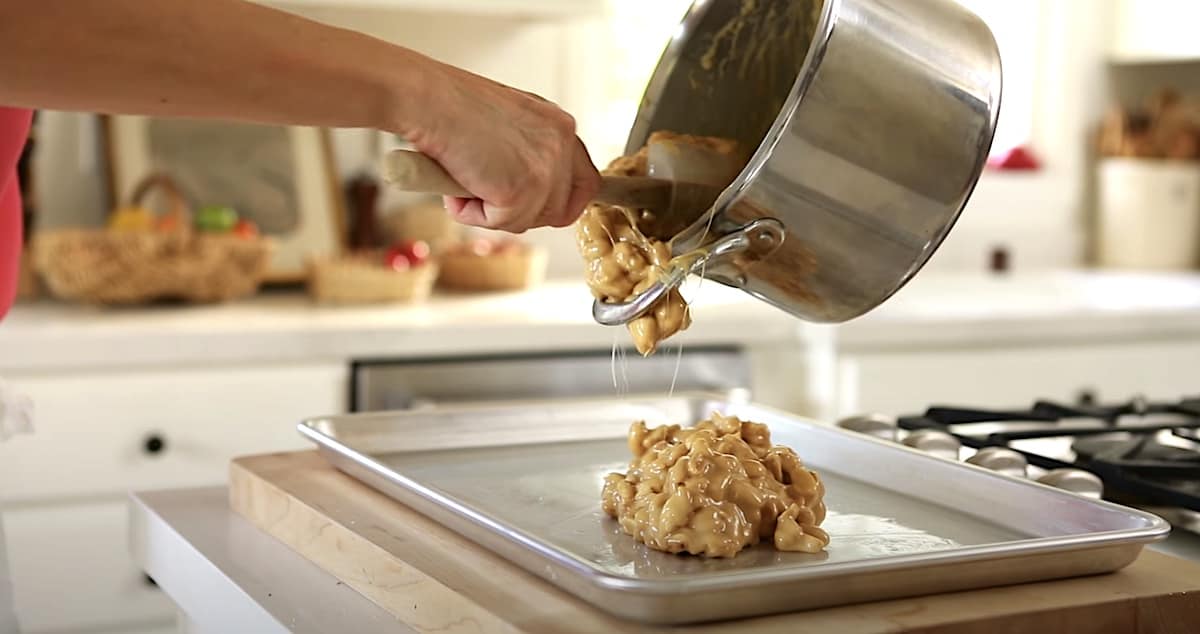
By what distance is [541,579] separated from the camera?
2.93 feet

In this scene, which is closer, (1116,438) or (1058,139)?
(1116,438)

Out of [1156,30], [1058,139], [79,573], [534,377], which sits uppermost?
[1156,30]

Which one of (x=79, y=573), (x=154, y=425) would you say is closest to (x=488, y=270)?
(x=154, y=425)

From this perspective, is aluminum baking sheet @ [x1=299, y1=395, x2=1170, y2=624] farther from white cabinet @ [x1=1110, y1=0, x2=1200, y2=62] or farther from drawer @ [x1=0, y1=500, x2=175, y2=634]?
white cabinet @ [x1=1110, y1=0, x2=1200, y2=62]

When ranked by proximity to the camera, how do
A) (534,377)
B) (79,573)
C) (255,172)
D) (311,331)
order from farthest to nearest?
(255,172) → (534,377) → (311,331) → (79,573)

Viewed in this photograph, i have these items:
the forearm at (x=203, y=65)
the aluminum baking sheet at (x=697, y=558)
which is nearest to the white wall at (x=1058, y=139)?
the aluminum baking sheet at (x=697, y=558)

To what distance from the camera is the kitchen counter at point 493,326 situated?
204 cm

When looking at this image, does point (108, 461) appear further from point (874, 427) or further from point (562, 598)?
point (562, 598)

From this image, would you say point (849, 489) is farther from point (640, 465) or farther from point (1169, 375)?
point (1169, 375)

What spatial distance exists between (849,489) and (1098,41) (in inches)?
96.4

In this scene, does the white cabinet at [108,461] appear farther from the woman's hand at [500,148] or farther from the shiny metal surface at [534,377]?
the woman's hand at [500,148]

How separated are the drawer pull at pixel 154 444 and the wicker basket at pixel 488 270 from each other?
2.31ft

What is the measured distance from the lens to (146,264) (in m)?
2.26

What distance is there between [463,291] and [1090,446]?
153 cm
